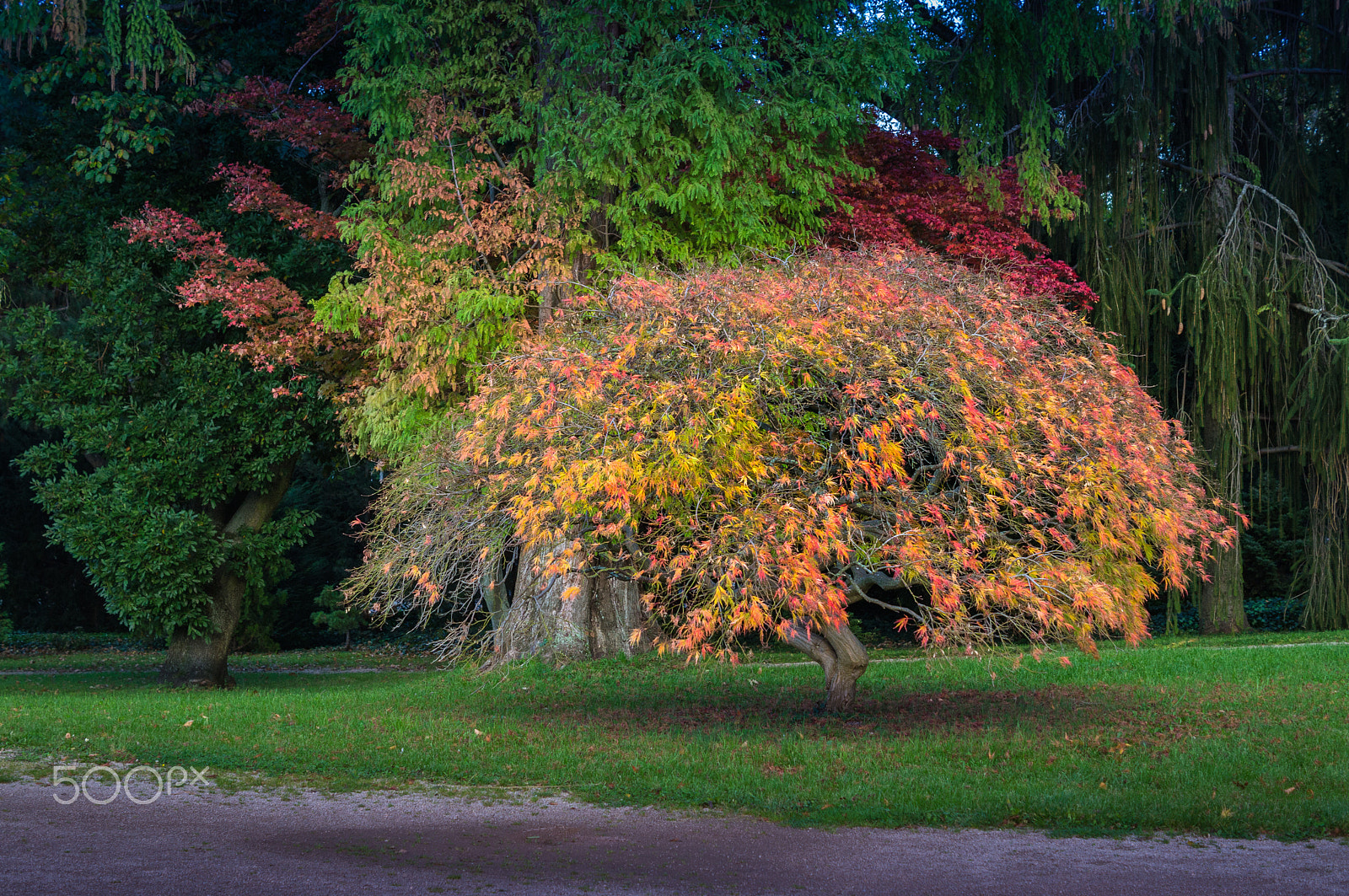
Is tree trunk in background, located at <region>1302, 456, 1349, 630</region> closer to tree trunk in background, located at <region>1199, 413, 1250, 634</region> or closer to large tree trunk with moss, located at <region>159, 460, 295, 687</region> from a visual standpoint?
tree trunk in background, located at <region>1199, 413, 1250, 634</region>

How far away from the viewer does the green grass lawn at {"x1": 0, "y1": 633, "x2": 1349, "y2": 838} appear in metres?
7.47

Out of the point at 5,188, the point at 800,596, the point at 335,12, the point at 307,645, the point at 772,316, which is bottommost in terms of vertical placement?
the point at 307,645

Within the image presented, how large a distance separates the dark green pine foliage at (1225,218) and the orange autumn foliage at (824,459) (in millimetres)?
8491

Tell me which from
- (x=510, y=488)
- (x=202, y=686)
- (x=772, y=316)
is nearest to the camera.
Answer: (x=772, y=316)

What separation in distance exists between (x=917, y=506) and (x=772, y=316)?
5.44 feet

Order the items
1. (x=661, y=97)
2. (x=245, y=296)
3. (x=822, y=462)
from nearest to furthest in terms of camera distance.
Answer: (x=822, y=462) < (x=661, y=97) < (x=245, y=296)

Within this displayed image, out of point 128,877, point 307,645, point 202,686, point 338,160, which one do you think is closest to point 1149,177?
point 338,160

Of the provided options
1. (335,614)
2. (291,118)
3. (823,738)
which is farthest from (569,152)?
(335,614)

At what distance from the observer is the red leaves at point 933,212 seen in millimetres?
14969

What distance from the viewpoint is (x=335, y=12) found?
15.9 m

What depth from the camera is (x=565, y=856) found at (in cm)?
621

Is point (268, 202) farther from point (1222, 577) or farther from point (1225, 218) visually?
point (1222, 577)

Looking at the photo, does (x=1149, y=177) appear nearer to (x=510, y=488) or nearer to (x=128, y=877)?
(x=510, y=488)

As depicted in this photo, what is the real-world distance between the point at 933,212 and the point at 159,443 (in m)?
10.3
